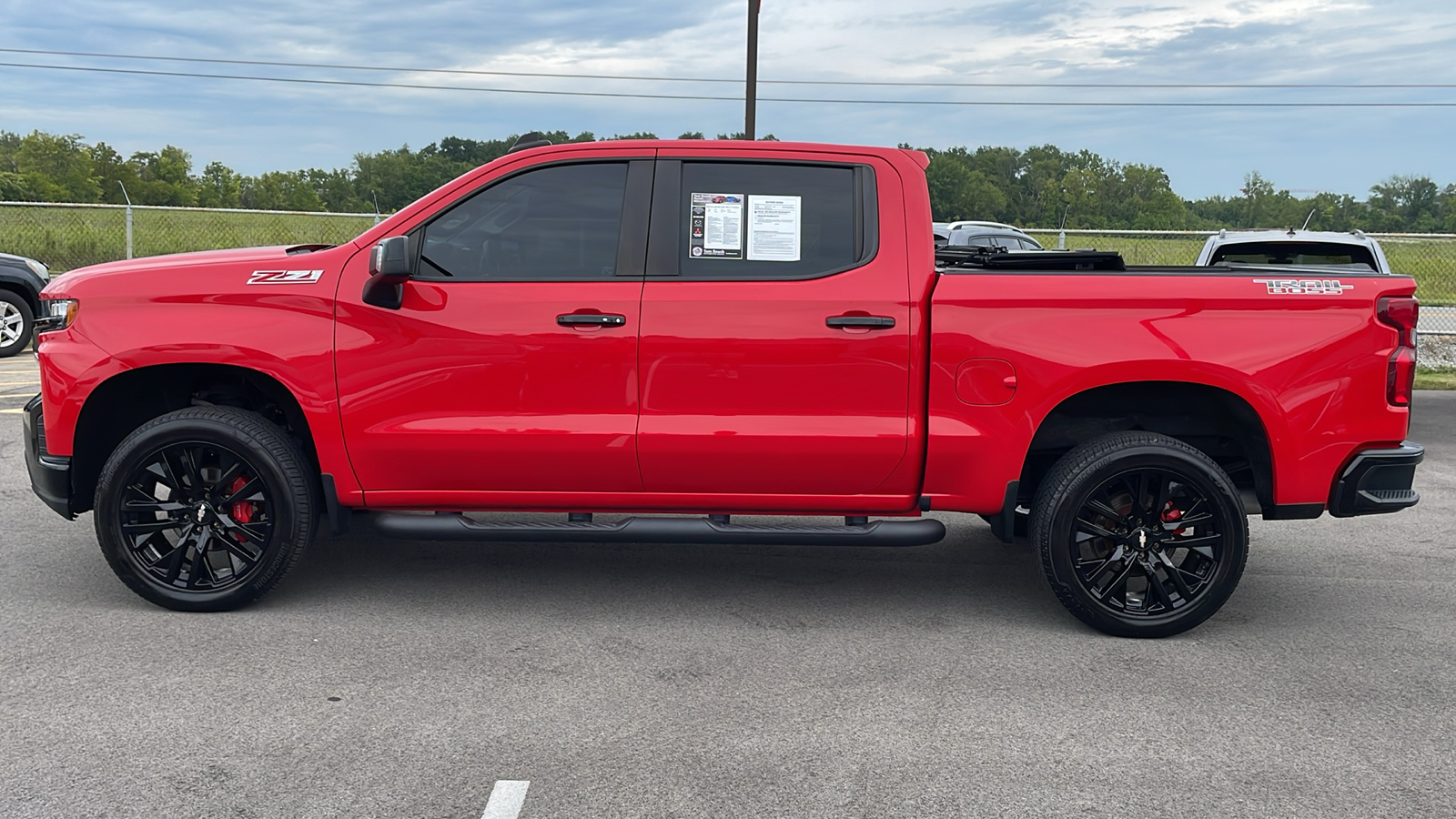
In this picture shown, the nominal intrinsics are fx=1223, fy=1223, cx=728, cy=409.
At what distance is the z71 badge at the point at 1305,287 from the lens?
4730 millimetres

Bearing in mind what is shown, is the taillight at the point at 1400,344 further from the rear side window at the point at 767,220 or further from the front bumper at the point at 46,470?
the front bumper at the point at 46,470

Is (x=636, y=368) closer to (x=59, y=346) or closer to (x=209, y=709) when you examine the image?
(x=209, y=709)

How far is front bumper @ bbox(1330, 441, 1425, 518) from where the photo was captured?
4.85 metres

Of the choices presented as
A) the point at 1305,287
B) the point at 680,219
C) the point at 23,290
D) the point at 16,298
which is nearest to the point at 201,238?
the point at 23,290

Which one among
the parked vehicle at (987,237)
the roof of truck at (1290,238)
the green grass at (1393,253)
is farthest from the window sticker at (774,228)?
the green grass at (1393,253)

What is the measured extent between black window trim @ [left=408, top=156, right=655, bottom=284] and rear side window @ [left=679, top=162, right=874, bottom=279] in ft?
0.49

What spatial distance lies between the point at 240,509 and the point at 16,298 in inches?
446

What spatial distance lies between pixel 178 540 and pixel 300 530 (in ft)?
1.72

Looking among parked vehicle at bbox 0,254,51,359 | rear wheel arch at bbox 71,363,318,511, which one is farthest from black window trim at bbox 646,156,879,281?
parked vehicle at bbox 0,254,51,359

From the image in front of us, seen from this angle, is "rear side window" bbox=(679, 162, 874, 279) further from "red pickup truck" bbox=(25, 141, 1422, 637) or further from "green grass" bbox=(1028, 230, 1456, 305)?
"green grass" bbox=(1028, 230, 1456, 305)

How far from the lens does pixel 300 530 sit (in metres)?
4.91

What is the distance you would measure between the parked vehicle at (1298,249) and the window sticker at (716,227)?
600 cm

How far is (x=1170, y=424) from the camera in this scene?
5211mm

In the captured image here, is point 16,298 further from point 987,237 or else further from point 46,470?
point 987,237
